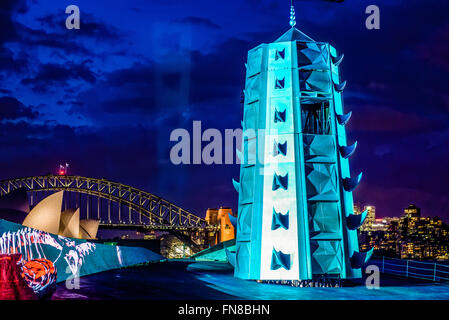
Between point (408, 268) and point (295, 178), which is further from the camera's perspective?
point (408, 268)

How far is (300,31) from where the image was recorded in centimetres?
3142

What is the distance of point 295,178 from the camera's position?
2788 centimetres

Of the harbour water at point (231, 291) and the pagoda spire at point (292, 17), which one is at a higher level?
the pagoda spire at point (292, 17)

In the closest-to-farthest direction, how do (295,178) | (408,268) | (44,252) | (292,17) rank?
(44,252)
(295,178)
(292,17)
(408,268)

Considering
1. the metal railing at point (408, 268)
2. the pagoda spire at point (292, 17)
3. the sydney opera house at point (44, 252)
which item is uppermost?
the pagoda spire at point (292, 17)

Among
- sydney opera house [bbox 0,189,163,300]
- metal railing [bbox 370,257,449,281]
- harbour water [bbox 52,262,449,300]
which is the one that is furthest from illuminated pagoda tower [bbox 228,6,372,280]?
sydney opera house [bbox 0,189,163,300]

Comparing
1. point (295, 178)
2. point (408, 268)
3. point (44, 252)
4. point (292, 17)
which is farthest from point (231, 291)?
point (408, 268)

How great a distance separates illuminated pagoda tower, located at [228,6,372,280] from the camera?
27656 millimetres

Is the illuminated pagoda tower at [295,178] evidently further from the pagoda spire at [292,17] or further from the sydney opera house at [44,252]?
the sydney opera house at [44,252]

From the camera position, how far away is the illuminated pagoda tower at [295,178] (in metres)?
27.7

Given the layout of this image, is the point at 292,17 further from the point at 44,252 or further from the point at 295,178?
the point at 44,252

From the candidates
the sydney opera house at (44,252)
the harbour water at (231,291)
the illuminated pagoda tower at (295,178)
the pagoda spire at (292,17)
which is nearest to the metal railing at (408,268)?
the harbour water at (231,291)
